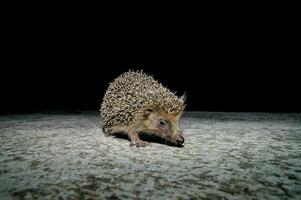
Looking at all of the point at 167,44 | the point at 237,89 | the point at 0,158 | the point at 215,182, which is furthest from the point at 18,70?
the point at 215,182

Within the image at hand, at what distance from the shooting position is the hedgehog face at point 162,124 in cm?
365

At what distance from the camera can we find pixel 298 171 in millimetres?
2244

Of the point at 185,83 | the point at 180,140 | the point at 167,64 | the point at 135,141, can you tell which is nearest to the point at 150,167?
the point at 180,140

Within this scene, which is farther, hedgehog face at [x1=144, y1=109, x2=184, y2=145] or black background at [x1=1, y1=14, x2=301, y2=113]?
black background at [x1=1, y1=14, x2=301, y2=113]

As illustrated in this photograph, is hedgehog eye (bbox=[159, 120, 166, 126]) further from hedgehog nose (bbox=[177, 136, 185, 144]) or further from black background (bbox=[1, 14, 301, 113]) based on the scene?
black background (bbox=[1, 14, 301, 113])

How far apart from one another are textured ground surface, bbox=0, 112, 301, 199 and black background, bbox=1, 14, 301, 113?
5253 millimetres

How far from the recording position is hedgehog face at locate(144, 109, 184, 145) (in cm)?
365

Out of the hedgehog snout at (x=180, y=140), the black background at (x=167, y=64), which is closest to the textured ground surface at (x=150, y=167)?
the hedgehog snout at (x=180, y=140)

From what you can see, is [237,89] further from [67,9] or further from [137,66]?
[67,9]

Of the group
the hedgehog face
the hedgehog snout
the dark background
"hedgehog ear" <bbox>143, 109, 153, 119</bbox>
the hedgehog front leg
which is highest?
the dark background

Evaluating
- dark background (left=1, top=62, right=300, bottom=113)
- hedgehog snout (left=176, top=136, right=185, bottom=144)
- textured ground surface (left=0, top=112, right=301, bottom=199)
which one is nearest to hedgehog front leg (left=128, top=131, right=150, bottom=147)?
textured ground surface (left=0, top=112, right=301, bottom=199)

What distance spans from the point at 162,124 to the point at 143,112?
0.36m

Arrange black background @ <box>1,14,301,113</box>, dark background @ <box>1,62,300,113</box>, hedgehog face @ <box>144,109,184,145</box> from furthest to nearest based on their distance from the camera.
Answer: dark background @ <box>1,62,300,113</box>
black background @ <box>1,14,301,113</box>
hedgehog face @ <box>144,109,184,145</box>

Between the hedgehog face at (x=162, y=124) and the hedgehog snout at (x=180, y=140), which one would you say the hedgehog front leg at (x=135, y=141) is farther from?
the hedgehog snout at (x=180, y=140)
